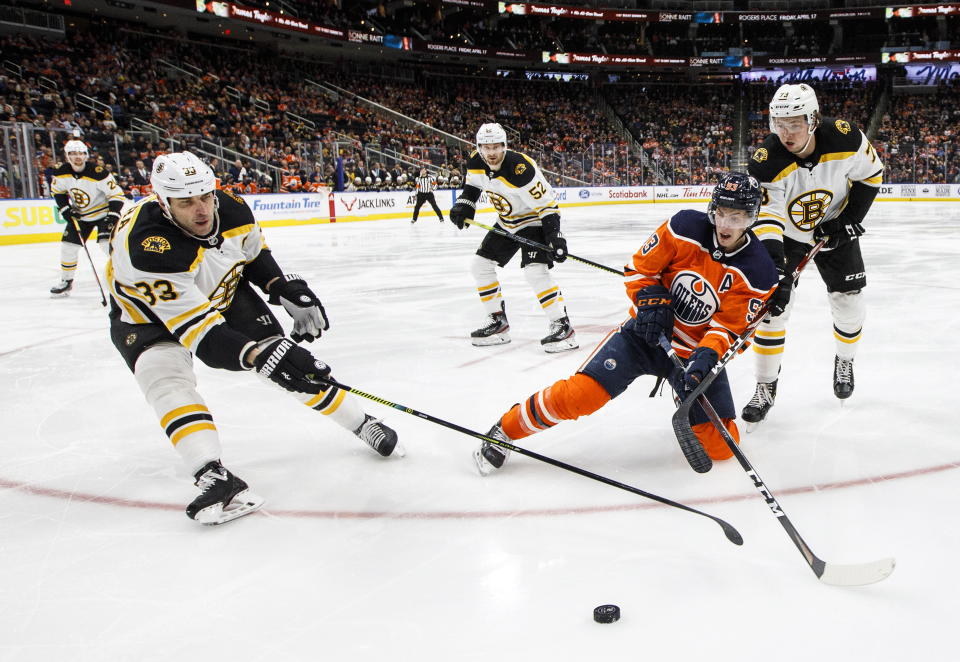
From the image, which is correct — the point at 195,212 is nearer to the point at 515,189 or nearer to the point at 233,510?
the point at 233,510

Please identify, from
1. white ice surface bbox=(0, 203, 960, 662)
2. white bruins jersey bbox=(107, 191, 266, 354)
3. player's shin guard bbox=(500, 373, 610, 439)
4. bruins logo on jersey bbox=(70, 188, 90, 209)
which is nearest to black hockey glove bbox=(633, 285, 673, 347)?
player's shin guard bbox=(500, 373, 610, 439)

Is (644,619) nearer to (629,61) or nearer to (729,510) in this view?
(729,510)

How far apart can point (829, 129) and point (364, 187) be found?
45.4 feet

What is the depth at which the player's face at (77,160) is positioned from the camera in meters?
6.73

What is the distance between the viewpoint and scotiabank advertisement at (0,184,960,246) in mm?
11023

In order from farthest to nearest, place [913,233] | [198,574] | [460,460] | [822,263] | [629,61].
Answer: [629,61] < [913,233] < [822,263] < [460,460] < [198,574]

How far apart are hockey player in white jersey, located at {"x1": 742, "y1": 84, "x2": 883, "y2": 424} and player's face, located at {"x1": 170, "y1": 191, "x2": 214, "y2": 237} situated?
81.1 inches

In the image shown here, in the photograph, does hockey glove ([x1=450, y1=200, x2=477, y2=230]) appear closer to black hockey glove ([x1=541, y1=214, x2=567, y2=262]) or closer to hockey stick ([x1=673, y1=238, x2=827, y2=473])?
black hockey glove ([x1=541, y1=214, x2=567, y2=262])

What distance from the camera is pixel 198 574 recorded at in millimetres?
2010

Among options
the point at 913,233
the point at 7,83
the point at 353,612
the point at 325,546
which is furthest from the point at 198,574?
the point at 7,83

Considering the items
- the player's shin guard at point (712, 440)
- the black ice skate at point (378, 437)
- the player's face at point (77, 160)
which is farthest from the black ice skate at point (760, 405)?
the player's face at point (77, 160)

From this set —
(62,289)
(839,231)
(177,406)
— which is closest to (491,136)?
(839,231)

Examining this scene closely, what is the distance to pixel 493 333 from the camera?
4.75 metres

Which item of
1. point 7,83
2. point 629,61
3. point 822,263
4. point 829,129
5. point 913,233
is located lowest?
point 913,233
